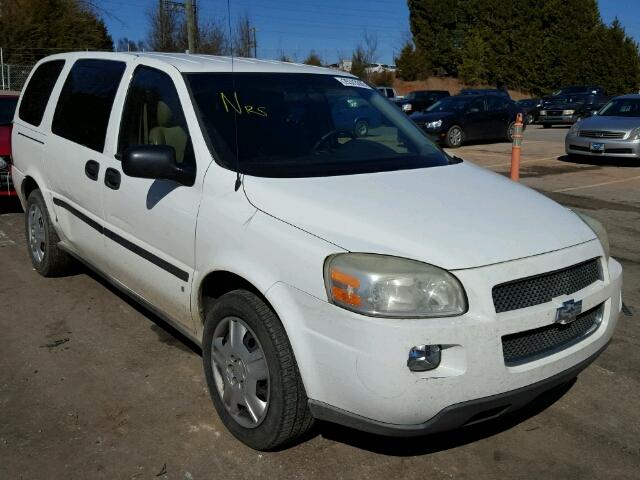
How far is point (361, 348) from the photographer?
8.22ft

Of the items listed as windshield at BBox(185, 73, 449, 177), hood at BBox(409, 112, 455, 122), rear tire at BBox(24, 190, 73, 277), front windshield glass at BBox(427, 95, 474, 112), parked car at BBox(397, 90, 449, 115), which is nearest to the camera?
windshield at BBox(185, 73, 449, 177)

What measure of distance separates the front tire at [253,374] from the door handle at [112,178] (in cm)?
113

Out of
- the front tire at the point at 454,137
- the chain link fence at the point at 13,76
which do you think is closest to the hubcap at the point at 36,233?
the front tire at the point at 454,137

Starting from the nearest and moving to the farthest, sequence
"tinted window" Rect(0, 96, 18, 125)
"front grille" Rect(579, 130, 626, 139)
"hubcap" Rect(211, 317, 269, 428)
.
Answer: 1. "hubcap" Rect(211, 317, 269, 428)
2. "tinted window" Rect(0, 96, 18, 125)
3. "front grille" Rect(579, 130, 626, 139)

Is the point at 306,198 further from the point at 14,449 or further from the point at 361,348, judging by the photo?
the point at 14,449

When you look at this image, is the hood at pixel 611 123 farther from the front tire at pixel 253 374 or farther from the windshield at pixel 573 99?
the windshield at pixel 573 99

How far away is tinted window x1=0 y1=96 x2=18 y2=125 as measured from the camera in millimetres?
8875

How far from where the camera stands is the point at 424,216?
2.89m

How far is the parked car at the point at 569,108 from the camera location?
1094 inches

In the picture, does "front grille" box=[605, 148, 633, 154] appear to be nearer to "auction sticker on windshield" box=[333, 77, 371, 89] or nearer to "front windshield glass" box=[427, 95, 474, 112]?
"front windshield glass" box=[427, 95, 474, 112]

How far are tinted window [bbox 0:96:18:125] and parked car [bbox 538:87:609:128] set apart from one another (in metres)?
23.7

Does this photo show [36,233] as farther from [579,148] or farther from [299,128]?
[579,148]

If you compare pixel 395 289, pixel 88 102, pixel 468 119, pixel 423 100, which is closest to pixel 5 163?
pixel 88 102

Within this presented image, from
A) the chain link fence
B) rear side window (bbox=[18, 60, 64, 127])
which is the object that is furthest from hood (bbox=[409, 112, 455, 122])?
the chain link fence
